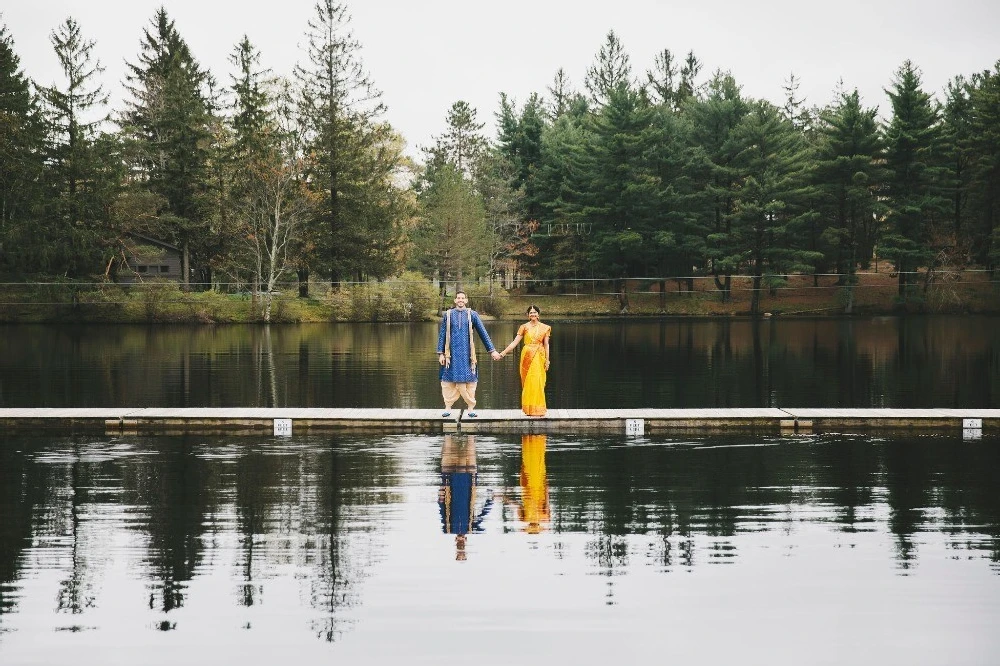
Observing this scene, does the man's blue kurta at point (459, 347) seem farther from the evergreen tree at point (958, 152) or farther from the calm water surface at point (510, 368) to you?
the evergreen tree at point (958, 152)

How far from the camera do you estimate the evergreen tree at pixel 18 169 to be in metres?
56.9

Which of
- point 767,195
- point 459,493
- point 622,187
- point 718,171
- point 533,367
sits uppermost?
point 718,171

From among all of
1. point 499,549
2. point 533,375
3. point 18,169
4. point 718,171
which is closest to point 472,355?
point 533,375

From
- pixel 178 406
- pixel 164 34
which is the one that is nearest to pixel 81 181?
pixel 164 34

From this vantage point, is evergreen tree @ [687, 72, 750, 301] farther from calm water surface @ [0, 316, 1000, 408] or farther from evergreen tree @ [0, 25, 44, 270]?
evergreen tree @ [0, 25, 44, 270]

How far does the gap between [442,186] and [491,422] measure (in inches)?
2261

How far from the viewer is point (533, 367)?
51.4ft

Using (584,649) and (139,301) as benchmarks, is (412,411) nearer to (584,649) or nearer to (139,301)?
(584,649)

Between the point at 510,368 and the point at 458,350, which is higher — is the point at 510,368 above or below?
below

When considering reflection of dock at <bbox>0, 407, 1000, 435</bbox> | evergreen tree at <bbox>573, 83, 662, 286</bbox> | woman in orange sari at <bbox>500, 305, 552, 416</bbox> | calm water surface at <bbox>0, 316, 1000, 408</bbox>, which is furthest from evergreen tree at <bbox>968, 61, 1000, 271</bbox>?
woman in orange sari at <bbox>500, 305, 552, 416</bbox>

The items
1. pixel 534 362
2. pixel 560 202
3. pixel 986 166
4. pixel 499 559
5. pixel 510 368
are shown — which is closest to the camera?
pixel 499 559

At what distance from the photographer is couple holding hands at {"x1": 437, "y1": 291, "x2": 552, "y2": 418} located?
15664mm

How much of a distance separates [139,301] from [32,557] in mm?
48878

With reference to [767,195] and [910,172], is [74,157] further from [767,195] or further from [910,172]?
[910,172]
